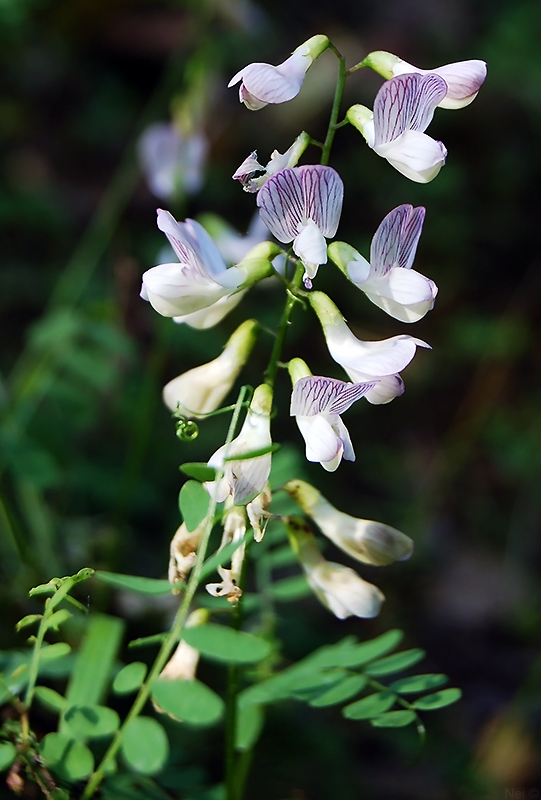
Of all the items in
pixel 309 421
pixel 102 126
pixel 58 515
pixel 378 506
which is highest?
pixel 102 126

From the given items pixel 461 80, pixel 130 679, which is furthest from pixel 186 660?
pixel 461 80

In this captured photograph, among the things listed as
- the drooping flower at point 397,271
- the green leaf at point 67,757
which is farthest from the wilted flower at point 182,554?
the drooping flower at point 397,271

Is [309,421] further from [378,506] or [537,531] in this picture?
[537,531]

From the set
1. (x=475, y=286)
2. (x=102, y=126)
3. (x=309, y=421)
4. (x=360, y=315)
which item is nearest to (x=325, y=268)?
(x=360, y=315)

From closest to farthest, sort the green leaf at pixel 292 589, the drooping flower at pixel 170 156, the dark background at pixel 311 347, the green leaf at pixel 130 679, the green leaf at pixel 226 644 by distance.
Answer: the green leaf at pixel 226 644, the green leaf at pixel 130 679, the green leaf at pixel 292 589, the dark background at pixel 311 347, the drooping flower at pixel 170 156

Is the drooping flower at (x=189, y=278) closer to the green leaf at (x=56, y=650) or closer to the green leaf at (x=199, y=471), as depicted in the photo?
the green leaf at (x=199, y=471)

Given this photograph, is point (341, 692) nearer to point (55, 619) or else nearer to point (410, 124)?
point (55, 619)
